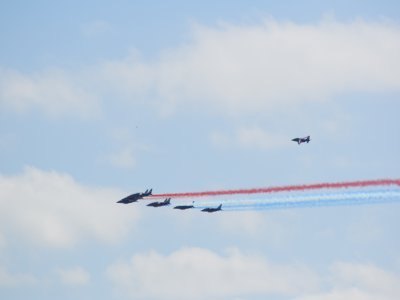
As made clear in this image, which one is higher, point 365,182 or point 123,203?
point 123,203

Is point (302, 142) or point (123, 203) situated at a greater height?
point (302, 142)

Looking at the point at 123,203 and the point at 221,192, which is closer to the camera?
the point at 221,192

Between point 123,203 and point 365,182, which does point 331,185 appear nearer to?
point 365,182

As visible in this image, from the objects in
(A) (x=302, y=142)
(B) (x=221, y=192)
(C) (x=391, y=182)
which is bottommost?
(C) (x=391, y=182)

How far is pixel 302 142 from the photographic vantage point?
160m

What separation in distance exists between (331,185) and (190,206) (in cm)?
4422

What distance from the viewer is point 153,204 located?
163000 mm

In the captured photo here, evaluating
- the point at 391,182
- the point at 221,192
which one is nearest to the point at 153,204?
the point at 221,192

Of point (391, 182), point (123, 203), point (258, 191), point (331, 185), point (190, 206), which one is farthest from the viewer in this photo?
point (123, 203)

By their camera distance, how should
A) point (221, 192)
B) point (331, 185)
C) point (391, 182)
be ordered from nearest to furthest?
point (391, 182), point (331, 185), point (221, 192)

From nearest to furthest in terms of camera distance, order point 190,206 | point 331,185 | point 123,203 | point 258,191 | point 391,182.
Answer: point 391,182, point 331,185, point 258,191, point 190,206, point 123,203

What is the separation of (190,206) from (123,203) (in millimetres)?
17470

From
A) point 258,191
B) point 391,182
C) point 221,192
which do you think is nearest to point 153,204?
point 221,192

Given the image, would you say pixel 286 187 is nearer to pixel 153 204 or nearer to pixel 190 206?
pixel 190 206
